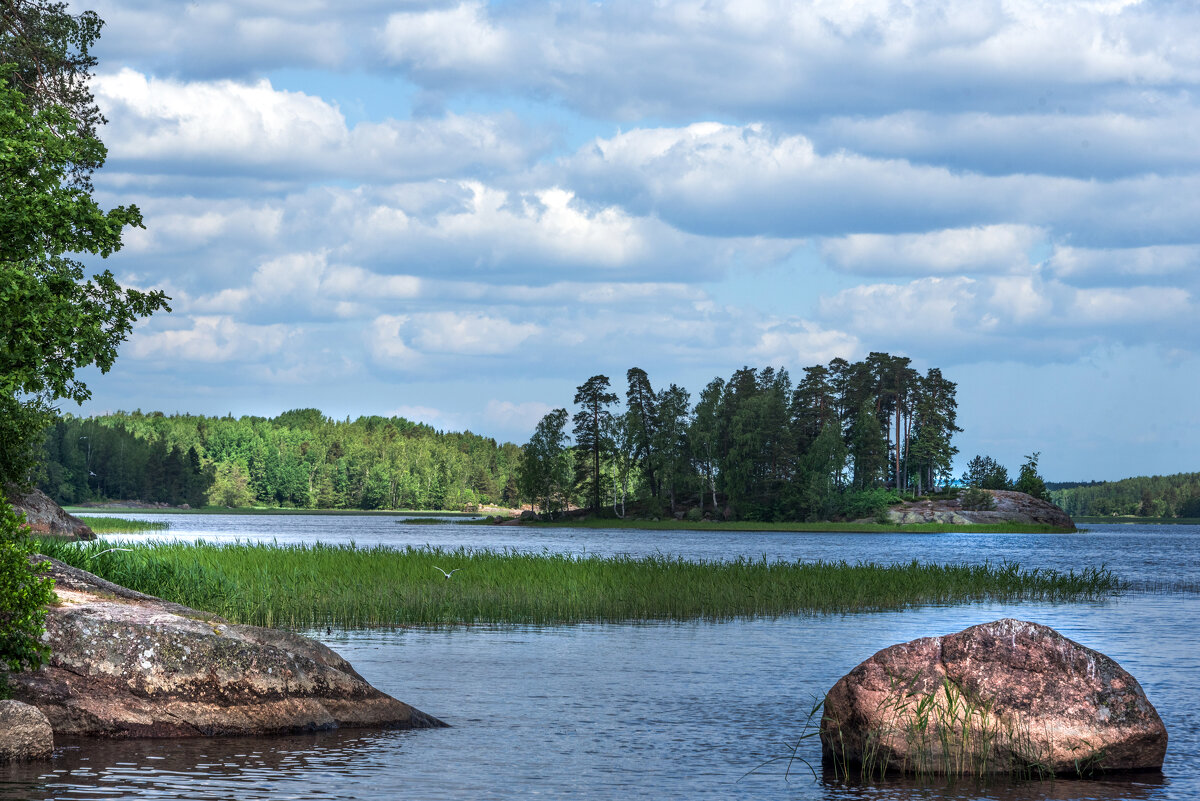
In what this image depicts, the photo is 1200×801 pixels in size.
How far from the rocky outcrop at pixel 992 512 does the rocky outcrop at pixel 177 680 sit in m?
114

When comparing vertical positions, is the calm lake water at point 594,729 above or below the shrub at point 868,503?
below

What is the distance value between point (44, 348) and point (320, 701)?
8.33 meters

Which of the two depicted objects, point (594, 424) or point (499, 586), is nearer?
point (499, 586)

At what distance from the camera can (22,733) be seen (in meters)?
13.5

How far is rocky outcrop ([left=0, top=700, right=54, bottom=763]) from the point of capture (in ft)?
44.3

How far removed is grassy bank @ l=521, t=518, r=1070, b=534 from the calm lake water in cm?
9142

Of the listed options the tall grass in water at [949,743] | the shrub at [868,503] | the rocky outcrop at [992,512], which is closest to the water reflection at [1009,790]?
the tall grass in water at [949,743]

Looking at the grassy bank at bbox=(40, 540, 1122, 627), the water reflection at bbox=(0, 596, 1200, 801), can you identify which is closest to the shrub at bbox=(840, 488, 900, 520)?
the grassy bank at bbox=(40, 540, 1122, 627)

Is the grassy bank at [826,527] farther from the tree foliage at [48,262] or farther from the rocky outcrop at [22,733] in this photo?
the rocky outcrop at [22,733]

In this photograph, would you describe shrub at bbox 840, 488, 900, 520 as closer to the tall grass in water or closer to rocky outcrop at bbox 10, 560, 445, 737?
the tall grass in water

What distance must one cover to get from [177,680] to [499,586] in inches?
700

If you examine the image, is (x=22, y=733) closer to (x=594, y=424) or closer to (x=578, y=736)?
(x=578, y=736)

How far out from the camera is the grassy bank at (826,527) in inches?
4769

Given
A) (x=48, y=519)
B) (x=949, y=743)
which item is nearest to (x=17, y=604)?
(x=949, y=743)
